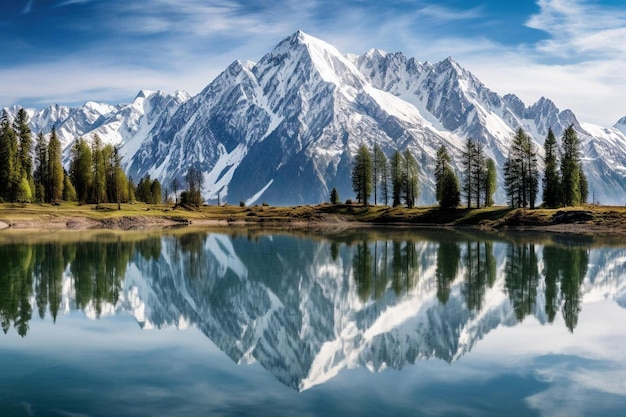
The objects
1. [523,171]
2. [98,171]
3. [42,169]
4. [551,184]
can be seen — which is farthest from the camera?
[98,171]

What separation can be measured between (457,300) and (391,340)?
12.6 m

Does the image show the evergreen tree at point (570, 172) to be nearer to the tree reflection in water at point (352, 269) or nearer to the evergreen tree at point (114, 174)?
the tree reflection in water at point (352, 269)

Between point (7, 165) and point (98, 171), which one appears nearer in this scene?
point (7, 165)

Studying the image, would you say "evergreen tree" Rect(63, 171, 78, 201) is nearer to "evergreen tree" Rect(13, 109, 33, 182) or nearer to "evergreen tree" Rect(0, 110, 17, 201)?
"evergreen tree" Rect(13, 109, 33, 182)

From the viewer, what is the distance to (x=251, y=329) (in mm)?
32188

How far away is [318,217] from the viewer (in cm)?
17175

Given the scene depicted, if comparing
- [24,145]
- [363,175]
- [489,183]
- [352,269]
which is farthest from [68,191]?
[352,269]

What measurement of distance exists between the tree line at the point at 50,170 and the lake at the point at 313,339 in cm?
9931

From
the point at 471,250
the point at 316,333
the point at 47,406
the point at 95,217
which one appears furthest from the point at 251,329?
the point at 95,217

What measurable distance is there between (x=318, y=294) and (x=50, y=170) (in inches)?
5453

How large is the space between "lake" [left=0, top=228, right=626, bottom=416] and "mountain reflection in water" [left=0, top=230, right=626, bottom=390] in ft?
0.57

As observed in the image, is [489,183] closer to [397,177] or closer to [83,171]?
[397,177]

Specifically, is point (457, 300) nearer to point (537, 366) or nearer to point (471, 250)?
point (537, 366)

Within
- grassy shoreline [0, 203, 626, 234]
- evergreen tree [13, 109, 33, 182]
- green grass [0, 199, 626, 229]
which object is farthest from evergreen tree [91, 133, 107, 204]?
evergreen tree [13, 109, 33, 182]
